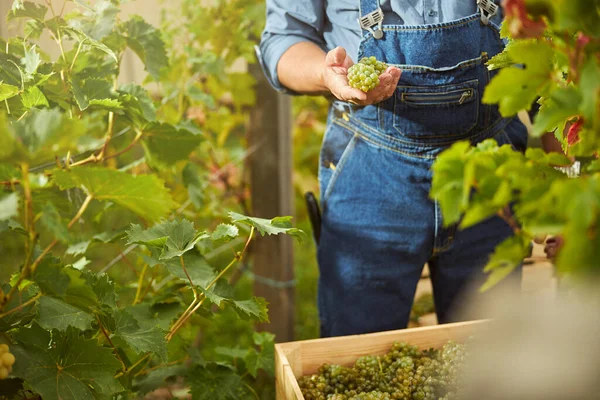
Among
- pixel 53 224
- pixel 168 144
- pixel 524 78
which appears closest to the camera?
pixel 524 78

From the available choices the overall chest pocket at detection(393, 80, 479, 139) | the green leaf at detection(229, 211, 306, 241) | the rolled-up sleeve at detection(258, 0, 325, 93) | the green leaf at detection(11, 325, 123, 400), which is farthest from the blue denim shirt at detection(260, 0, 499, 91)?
the green leaf at detection(11, 325, 123, 400)

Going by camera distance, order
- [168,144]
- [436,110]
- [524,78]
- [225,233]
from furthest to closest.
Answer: [168,144] → [436,110] → [225,233] → [524,78]

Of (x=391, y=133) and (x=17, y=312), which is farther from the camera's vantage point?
(x=391, y=133)

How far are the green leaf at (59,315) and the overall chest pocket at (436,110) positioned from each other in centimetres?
86

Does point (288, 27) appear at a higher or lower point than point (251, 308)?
higher

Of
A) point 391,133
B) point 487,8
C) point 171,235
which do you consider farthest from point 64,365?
point 487,8

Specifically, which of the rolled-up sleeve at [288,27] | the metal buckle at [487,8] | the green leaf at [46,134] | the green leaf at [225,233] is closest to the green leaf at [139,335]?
the green leaf at [225,233]

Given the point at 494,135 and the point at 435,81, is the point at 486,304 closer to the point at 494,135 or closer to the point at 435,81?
the point at 494,135

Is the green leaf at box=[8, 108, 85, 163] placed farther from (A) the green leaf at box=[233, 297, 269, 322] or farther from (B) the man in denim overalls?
(B) the man in denim overalls

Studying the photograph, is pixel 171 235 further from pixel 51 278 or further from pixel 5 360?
pixel 5 360

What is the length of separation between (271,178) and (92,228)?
90 cm

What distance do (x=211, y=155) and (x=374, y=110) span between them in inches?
59.3

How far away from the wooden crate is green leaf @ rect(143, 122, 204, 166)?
1.92ft

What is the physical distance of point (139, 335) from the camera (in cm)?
118
